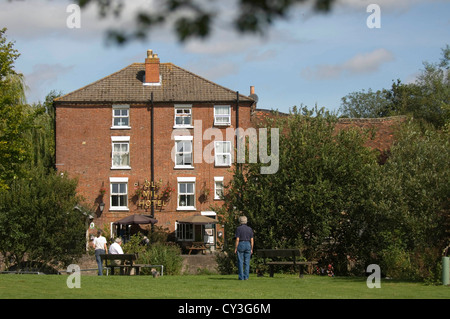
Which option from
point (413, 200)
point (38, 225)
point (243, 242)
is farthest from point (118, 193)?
point (243, 242)

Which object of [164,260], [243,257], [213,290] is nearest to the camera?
[213,290]

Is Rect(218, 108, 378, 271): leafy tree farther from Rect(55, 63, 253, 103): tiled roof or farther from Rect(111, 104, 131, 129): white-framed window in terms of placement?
Rect(111, 104, 131, 129): white-framed window

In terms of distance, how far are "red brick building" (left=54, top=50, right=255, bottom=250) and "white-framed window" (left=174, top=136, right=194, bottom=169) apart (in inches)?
2.7

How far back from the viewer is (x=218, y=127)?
50656 mm

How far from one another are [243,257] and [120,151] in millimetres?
30390

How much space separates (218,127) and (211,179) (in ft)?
12.1

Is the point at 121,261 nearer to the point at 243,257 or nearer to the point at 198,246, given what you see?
the point at 243,257

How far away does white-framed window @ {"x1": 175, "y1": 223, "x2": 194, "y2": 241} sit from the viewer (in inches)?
1928

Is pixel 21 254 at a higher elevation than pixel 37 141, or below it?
below

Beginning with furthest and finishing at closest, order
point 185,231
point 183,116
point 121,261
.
Answer: 1. point 183,116
2. point 185,231
3. point 121,261

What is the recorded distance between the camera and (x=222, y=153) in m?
50.4

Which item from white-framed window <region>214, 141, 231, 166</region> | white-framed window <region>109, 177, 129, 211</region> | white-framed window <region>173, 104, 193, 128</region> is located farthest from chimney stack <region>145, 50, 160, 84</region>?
white-framed window <region>109, 177, 129, 211</region>
